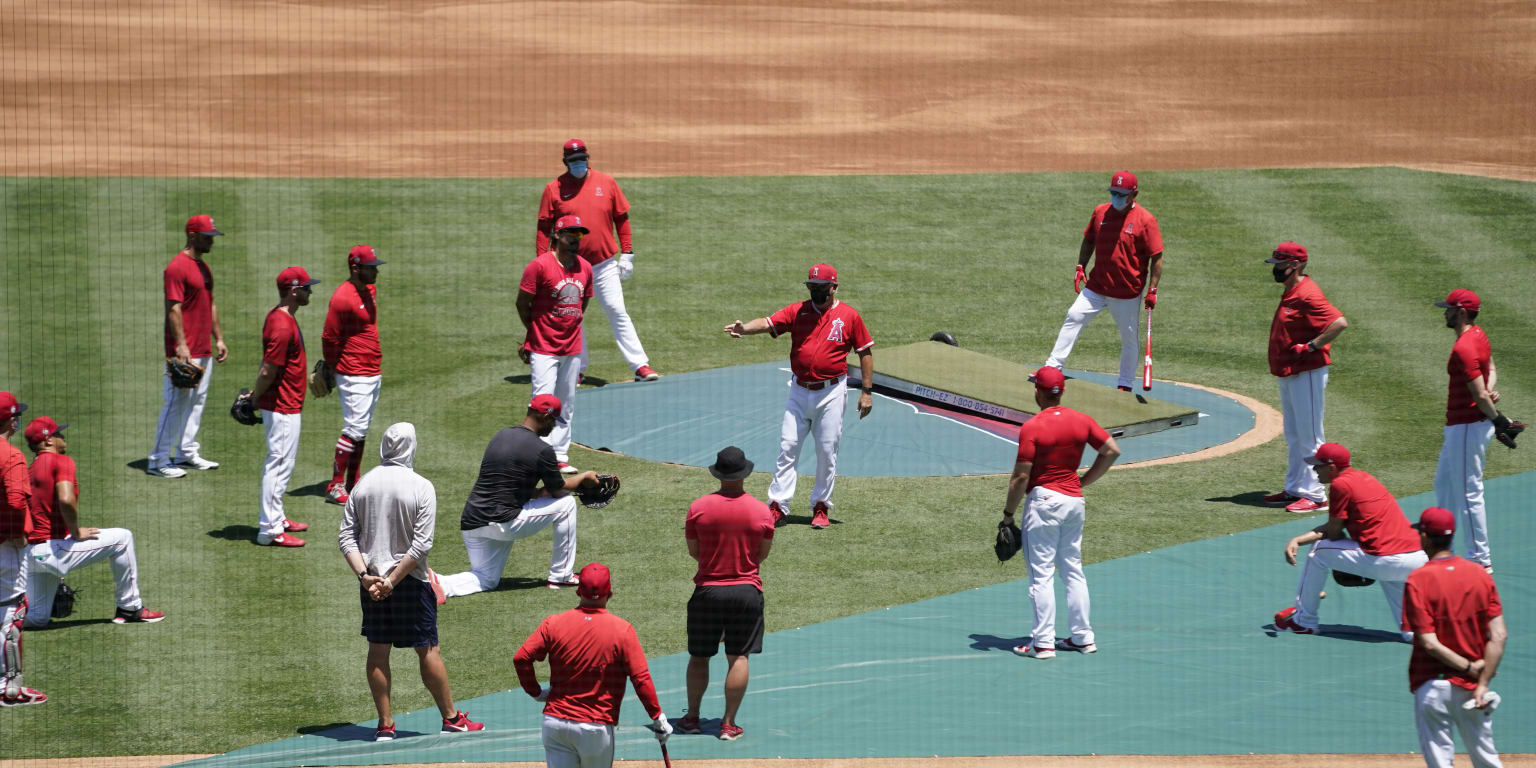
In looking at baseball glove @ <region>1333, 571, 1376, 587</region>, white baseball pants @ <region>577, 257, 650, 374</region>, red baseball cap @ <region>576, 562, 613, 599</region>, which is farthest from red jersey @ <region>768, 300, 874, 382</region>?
red baseball cap @ <region>576, 562, 613, 599</region>

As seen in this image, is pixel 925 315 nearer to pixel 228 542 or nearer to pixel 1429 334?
pixel 1429 334

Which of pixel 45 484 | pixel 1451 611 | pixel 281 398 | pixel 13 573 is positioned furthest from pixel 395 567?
pixel 1451 611

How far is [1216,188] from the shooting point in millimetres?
21766

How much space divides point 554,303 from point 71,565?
12.1 feet

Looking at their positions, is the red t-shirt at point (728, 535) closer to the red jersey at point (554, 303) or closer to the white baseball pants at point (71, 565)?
the white baseball pants at point (71, 565)

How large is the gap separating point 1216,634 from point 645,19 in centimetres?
2330

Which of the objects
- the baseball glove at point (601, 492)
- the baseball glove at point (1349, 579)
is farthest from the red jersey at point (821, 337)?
the baseball glove at point (1349, 579)

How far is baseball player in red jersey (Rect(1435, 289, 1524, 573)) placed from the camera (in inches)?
393

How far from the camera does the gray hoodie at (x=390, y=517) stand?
25.7ft

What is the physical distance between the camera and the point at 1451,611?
683 centimetres

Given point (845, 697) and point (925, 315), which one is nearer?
point (845, 697)

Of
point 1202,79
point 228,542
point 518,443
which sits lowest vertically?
point 228,542

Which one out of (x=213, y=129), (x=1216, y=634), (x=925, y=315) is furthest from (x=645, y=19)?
(x=1216, y=634)

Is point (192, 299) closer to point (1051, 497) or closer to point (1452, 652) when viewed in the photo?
point (1051, 497)
